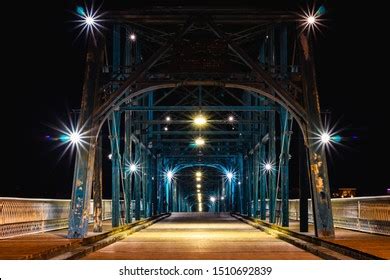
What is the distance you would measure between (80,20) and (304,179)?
25.4 ft

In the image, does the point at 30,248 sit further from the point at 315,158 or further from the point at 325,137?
the point at 325,137

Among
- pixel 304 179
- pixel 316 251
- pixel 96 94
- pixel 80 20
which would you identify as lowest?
pixel 316 251

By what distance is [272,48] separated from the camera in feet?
86.9

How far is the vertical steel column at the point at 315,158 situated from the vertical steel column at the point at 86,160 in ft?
19.0

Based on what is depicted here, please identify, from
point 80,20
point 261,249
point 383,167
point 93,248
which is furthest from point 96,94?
point 383,167

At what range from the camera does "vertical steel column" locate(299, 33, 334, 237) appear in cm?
1655

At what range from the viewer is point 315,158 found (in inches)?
674

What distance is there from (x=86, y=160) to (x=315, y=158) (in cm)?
608

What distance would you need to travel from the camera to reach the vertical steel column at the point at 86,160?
17.0 meters

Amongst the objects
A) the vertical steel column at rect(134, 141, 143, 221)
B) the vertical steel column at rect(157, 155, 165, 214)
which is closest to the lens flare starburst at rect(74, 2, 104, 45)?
the vertical steel column at rect(134, 141, 143, 221)

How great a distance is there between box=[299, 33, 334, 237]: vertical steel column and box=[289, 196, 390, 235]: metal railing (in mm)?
1560

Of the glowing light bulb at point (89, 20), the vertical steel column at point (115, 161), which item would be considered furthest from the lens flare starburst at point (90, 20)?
the vertical steel column at point (115, 161)

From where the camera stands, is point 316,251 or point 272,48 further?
point 272,48

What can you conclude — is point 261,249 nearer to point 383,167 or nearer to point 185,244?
point 185,244
